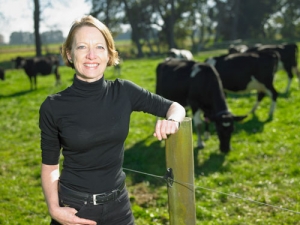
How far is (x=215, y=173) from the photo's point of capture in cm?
596

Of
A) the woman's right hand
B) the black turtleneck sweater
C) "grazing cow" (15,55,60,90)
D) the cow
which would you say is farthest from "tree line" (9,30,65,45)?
the woman's right hand

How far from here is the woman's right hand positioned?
1957 millimetres

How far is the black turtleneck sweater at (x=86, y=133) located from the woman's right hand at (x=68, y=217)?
13cm

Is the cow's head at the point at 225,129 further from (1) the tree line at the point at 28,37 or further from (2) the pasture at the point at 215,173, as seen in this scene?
(1) the tree line at the point at 28,37

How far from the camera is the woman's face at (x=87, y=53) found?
2.05 metres

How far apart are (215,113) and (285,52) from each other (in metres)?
6.55

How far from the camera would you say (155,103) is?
2.30m

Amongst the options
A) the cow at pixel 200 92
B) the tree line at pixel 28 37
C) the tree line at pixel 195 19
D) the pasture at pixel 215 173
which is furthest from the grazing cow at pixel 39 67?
the tree line at pixel 195 19

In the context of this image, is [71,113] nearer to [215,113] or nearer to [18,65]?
[215,113]

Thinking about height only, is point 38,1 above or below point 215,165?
above

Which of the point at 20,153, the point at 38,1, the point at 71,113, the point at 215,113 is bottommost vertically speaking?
the point at 20,153

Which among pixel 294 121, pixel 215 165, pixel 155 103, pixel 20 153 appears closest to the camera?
pixel 155 103

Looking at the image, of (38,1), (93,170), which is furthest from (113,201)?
(38,1)

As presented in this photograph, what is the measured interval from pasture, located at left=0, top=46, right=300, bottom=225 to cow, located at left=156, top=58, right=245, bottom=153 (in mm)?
447
